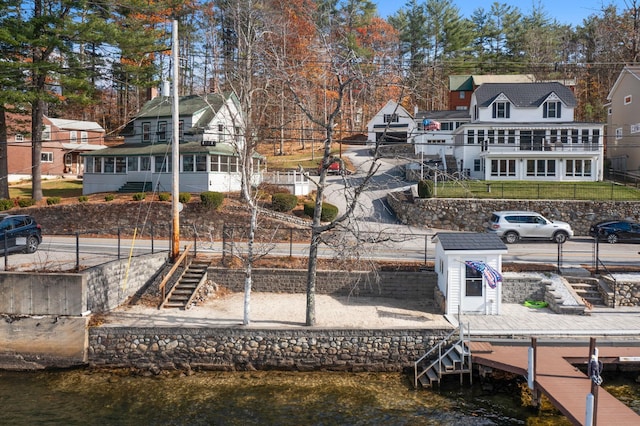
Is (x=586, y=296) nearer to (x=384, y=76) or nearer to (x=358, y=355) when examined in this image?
(x=358, y=355)

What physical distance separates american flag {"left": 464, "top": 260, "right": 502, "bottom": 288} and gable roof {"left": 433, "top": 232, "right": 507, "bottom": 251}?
1.79ft

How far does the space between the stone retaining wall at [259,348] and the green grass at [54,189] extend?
79.5 ft

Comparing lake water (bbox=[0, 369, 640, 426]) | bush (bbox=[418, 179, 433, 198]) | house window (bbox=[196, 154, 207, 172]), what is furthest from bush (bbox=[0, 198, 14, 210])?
bush (bbox=[418, 179, 433, 198])

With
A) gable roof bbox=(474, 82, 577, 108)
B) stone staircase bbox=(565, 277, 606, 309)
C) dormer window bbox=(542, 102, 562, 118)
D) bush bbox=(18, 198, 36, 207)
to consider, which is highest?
gable roof bbox=(474, 82, 577, 108)

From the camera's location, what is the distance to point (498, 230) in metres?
26.5

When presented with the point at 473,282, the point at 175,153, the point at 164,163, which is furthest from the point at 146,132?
the point at 473,282

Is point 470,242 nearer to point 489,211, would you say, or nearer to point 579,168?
point 489,211

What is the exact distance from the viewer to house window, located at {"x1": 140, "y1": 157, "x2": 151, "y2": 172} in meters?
34.3

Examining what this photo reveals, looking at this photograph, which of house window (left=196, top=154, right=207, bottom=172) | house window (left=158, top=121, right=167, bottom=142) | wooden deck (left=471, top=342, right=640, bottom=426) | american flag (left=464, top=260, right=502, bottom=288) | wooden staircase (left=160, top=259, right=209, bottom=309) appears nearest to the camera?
wooden deck (left=471, top=342, right=640, bottom=426)

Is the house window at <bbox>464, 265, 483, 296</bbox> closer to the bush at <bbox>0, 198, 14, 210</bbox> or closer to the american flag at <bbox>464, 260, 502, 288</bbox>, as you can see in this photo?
the american flag at <bbox>464, 260, 502, 288</bbox>

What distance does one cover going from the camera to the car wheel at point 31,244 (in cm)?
2125

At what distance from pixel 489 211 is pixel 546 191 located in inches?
225

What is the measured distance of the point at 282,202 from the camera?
29906 mm

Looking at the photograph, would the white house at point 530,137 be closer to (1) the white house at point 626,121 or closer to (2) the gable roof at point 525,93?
(2) the gable roof at point 525,93
